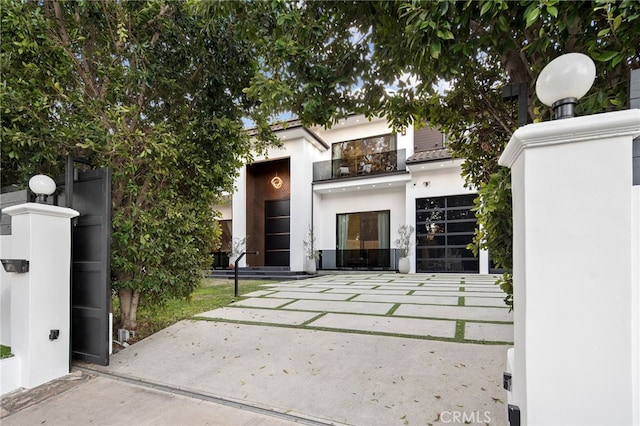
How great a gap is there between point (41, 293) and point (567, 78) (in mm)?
4124

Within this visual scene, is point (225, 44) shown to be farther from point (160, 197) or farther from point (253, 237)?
point (253, 237)

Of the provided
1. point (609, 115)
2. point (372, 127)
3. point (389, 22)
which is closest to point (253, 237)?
point (372, 127)

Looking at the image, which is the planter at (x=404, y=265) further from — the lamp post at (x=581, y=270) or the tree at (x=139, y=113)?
Result: the lamp post at (x=581, y=270)

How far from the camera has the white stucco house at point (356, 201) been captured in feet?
36.7

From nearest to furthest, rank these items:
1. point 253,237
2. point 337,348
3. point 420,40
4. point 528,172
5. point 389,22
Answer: point 528,172 < point 420,40 < point 389,22 < point 337,348 < point 253,237

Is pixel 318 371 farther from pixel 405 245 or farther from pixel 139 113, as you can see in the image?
pixel 405 245

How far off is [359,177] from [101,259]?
998cm

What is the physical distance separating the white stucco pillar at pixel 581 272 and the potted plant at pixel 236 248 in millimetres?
11958

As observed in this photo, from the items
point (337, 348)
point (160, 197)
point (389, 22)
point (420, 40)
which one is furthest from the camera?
point (160, 197)

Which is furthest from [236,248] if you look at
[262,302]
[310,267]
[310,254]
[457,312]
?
[457,312]

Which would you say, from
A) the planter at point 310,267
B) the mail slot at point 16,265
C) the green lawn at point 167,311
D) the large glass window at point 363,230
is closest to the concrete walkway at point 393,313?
the green lawn at point 167,311

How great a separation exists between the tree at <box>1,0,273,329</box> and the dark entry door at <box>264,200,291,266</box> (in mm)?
9595

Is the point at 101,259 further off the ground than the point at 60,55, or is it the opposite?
the point at 60,55

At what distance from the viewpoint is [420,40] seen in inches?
65.9
